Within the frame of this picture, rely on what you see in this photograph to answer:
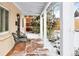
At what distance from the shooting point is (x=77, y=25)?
327 cm

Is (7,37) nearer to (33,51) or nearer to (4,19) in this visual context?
(4,19)

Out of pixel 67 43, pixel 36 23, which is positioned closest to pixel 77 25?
pixel 67 43

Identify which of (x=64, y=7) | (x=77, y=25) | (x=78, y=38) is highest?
(x=64, y=7)

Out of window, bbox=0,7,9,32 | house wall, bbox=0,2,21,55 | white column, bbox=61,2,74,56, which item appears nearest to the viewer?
white column, bbox=61,2,74,56

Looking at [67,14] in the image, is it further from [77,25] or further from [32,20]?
[32,20]

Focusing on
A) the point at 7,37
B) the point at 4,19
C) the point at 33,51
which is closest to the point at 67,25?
the point at 4,19

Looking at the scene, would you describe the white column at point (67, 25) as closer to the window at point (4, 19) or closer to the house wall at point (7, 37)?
the house wall at point (7, 37)

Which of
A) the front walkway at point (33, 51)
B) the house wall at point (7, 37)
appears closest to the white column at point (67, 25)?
the house wall at point (7, 37)

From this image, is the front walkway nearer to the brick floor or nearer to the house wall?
the brick floor

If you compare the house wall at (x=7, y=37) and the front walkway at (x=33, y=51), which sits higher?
the house wall at (x=7, y=37)

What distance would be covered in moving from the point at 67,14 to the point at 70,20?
0.34ft

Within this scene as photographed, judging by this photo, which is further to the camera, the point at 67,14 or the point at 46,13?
the point at 46,13

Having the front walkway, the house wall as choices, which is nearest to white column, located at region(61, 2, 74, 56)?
the house wall

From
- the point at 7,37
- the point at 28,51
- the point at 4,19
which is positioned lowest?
the point at 28,51
